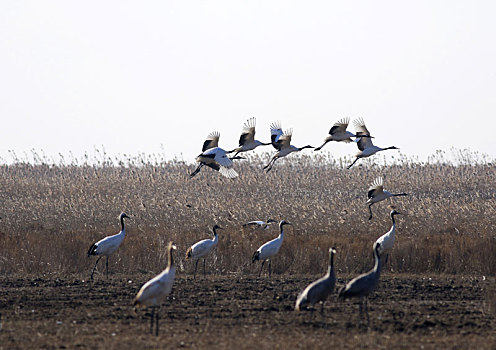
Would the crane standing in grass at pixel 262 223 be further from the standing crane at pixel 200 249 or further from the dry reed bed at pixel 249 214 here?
the standing crane at pixel 200 249

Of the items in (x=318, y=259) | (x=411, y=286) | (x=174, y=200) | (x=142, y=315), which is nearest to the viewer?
(x=142, y=315)

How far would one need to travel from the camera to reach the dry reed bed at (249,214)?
14852 mm

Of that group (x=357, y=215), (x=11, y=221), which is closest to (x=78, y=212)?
(x=11, y=221)

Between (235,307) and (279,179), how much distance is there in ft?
53.0

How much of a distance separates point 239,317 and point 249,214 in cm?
972

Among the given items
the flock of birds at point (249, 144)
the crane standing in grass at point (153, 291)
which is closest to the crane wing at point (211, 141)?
the flock of birds at point (249, 144)

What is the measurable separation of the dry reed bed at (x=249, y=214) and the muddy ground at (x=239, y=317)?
1.66 m

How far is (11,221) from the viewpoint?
18703mm

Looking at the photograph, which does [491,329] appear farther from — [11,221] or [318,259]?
[11,221]

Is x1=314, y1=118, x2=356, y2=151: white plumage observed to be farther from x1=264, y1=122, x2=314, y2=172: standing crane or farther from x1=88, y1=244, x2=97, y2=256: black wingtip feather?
x1=88, y1=244, x2=97, y2=256: black wingtip feather

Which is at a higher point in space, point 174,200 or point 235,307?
point 174,200

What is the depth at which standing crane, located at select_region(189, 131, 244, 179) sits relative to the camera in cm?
1381

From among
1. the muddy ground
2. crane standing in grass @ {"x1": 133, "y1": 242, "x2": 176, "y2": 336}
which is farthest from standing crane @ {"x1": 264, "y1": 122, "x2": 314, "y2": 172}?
crane standing in grass @ {"x1": 133, "y1": 242, "x2": 176, "y2": 336}

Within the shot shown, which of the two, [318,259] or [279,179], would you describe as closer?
[318,259]
